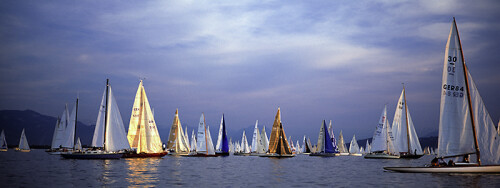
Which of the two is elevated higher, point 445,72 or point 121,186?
point 445,72

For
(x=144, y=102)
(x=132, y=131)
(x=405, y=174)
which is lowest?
(x=405, y=174)

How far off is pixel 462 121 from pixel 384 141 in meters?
50.8

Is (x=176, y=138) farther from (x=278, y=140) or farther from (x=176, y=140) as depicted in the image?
(x=278, y=140)

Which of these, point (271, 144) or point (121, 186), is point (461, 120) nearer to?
point (121, 186)

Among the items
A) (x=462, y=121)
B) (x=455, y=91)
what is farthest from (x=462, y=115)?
(x=455, y=91)

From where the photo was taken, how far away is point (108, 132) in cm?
6153

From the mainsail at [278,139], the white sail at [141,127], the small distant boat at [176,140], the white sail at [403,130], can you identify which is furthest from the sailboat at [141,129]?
the white sail at [403,130]

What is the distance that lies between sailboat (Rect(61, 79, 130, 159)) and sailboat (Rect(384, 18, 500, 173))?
148 feet

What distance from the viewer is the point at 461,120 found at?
3472 centimetres

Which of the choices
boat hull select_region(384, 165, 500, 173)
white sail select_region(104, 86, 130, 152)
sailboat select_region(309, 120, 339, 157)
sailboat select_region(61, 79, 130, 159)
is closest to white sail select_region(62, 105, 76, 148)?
sailboat select_region(61, 79, 130, 159)

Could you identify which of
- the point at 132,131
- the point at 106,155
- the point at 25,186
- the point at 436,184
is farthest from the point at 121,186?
the point at 132,131

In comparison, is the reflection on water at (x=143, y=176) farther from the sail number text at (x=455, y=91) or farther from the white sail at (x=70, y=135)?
the white sail at (x=70, y=135)

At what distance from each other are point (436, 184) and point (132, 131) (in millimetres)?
50697

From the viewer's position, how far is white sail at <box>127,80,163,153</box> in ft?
225
